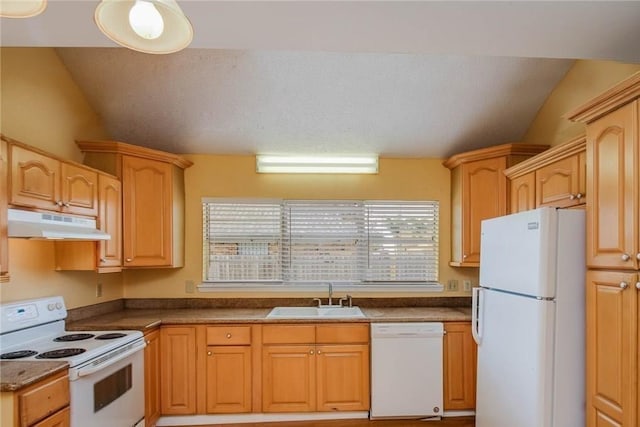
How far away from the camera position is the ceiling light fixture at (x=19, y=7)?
1.06 meters

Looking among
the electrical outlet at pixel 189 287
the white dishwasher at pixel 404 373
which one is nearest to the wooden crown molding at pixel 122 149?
the electrical outlet at pixel 189 287

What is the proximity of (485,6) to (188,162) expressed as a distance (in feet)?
8.82

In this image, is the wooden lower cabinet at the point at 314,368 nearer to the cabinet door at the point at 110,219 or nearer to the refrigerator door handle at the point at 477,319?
the refrigerator door handle at the point at 477,319

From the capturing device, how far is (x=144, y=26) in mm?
1190

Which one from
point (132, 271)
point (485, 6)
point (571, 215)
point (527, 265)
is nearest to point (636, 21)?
point (485, 6)

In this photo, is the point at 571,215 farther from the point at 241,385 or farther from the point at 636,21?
the point at 241,385

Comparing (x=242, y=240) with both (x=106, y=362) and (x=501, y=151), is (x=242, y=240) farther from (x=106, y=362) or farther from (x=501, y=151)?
(x=501, y=151)

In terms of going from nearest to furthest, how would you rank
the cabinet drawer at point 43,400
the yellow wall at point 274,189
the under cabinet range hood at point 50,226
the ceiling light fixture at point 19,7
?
the ceiling light fixture at point 19,7 → the cabinet drawer at point 43,400 → the under cabinet range hood at point 50,226 → the yellow wall at point 274,189

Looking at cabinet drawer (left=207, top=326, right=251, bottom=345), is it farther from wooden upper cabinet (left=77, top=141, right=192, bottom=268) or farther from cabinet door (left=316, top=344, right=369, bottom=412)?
wooden upper cabinet (left=77, top=141, right=192, bottom=268)

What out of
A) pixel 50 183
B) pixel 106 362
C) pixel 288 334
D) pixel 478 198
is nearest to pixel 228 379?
pixel 288 334

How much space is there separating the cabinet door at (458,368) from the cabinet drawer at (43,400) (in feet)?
8.56

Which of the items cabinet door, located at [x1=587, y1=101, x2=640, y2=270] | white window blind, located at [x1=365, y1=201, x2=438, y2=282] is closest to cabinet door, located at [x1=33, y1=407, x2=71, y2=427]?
white window blind, located at [x1=365, y1=201, x2=438, y2=282]

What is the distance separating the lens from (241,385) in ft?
9.48

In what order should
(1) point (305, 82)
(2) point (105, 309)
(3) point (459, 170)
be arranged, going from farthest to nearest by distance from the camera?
1. (3) point (459, 170)
2. (2) point (105, 309)
3. (1) point (305, 82)
